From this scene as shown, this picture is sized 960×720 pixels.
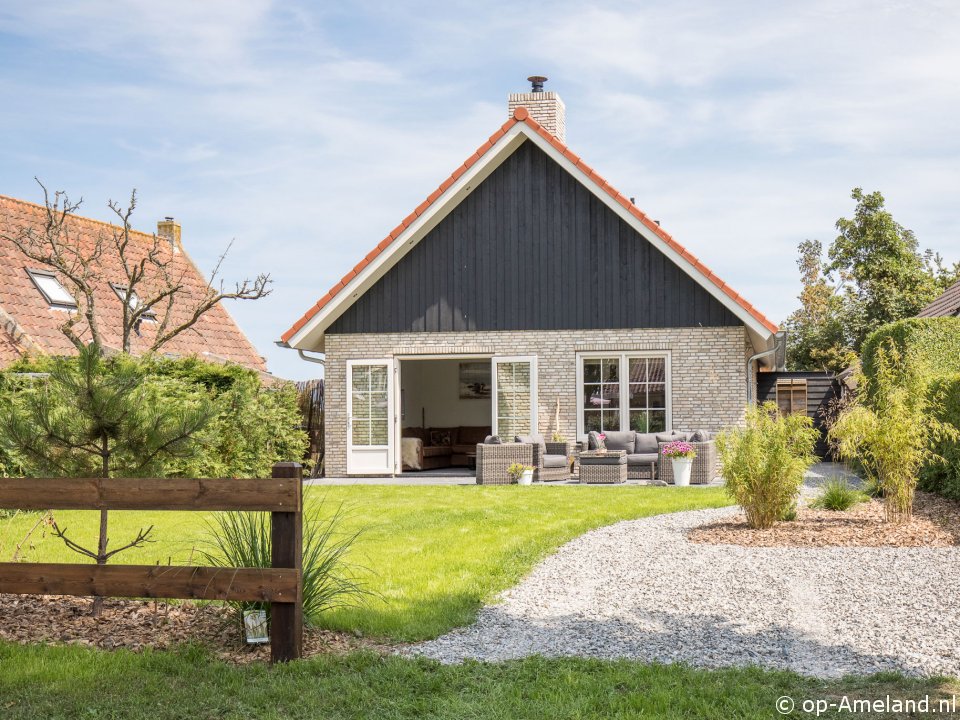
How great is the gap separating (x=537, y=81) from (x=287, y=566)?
1521cm

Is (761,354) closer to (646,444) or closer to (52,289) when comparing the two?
(646,444)

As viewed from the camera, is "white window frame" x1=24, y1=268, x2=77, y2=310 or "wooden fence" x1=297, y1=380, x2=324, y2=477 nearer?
"wooden fence" x1=297, y1=380, x2=324, y2=477

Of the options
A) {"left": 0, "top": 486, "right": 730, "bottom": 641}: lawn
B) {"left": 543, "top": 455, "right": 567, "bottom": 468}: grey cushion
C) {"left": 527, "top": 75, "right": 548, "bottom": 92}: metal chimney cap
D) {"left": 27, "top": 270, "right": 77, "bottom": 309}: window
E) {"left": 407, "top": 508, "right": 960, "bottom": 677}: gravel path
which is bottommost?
{"left": 407, "top": 508, "right": 960, "bottom": 677}: gravel path

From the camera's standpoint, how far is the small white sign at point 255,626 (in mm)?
5566

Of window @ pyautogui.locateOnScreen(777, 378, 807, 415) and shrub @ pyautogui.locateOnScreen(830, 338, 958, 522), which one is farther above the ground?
window @ pyautogui.locateOnScreen(777, 378, 807, 415)

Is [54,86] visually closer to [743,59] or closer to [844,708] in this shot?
[743,59]

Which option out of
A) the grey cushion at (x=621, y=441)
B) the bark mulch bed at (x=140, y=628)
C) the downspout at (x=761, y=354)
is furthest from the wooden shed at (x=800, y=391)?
the bark mulch bed at (x=140, y=628)

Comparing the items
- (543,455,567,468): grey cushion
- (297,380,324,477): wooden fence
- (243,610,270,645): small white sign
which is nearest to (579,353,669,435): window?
(543,455,567,468): grey cushion

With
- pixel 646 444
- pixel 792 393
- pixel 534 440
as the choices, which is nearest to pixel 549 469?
pixel 534 440

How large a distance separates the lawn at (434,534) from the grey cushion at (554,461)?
5.21 ft

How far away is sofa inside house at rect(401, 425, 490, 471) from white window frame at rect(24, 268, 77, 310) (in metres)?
7.55

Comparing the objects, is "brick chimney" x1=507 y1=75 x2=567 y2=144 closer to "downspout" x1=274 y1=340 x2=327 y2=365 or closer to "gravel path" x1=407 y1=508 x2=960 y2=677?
"downspout" x1=274 y1=340 x2=327 y2=365

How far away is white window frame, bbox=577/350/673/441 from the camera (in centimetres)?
1755

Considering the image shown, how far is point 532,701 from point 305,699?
104cm
